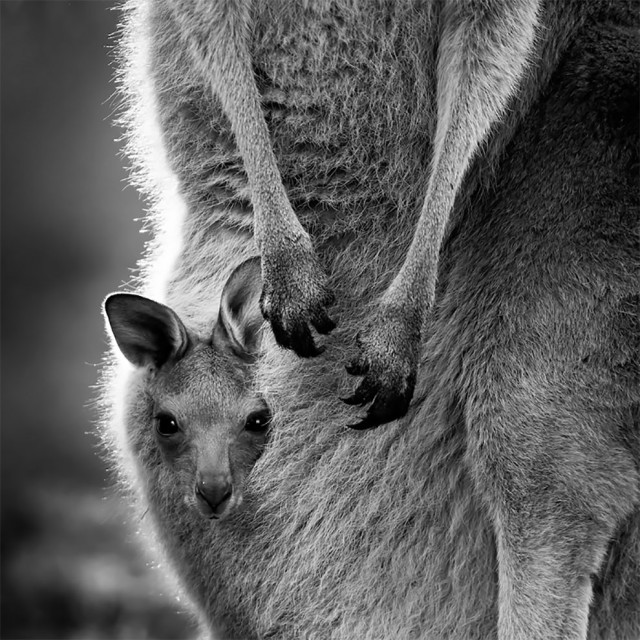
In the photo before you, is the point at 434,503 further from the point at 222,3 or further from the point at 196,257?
the point at 222,3

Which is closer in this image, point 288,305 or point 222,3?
Result: point 288,305

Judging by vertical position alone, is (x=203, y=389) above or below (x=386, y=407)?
above

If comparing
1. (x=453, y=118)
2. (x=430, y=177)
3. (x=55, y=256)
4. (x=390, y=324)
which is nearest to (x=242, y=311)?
(x=390, y=324)

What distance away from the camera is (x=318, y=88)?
2.31 meters

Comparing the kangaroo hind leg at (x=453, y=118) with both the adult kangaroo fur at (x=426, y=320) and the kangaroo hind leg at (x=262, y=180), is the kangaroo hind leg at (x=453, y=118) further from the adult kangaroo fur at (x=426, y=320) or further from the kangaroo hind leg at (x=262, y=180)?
the kangaroo hind leg at (x=262, y=180)

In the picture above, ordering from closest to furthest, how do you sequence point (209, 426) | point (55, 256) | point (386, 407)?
point (386, 407) < point (209, 426) < point (55, 256)

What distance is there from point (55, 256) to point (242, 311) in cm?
250

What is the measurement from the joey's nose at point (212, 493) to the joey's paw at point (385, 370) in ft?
0.93

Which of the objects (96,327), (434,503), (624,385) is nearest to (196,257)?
(434,503)

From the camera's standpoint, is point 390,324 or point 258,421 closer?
point 390,324

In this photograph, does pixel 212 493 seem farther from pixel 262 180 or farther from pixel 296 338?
pixel 262 180

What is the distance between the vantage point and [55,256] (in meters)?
4.63

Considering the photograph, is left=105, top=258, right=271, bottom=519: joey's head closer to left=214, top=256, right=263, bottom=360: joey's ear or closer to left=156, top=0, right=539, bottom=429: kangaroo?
left=214, top=256, right=263, bottom=360: joey's ear

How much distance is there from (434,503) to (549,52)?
102cm
